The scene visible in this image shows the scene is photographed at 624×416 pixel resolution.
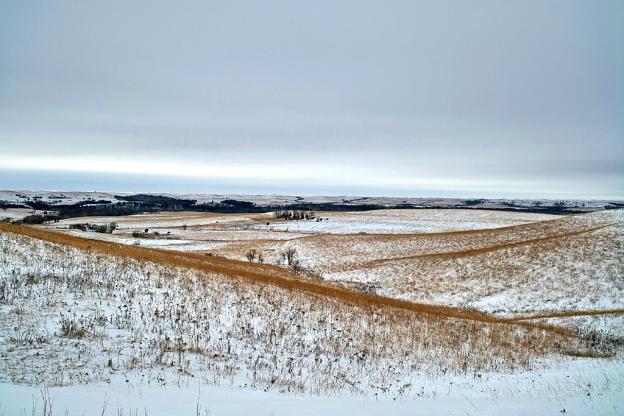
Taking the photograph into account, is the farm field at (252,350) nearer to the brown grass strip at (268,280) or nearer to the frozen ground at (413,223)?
the brown grass strip at (268,280)

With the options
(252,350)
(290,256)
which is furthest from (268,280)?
(290,256)

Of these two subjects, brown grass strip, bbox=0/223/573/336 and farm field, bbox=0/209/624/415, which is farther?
brown grass strip, bbox=0/223/573/336

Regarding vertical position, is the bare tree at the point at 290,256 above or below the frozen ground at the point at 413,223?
below

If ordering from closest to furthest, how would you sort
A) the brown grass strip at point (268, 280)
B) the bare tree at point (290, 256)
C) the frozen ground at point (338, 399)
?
the frozen ground at point (338, 399) < the brown grass strip at point (268, 280) < the bare tree at point (290, 256)

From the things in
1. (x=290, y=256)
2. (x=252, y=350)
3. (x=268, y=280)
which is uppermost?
(x=252, y=350)

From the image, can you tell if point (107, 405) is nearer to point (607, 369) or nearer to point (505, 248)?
point (607, 369)

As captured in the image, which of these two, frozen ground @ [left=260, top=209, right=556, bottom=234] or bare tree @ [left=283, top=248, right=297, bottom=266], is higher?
frozen ground @ [left=260, top=209, right=556, bottom=234]

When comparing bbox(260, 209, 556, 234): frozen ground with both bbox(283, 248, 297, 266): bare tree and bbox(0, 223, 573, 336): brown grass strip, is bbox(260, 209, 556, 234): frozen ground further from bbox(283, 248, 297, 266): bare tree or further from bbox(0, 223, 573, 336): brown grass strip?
bbox(0, 223, 573, 336): brown grass strip

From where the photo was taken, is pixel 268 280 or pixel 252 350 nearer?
pixel 252 350

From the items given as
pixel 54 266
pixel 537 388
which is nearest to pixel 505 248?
pixel 537 388

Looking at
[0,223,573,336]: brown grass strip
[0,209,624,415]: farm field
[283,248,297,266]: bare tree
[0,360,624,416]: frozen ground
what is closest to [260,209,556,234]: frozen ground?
[283,248,297,266]: bare tree

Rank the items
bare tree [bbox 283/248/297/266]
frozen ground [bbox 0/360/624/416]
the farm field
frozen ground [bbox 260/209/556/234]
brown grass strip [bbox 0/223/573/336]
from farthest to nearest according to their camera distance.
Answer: frozen ground [bbox 260/209/556/234] → bare tree [bbox 283/248/297/266] → brown grass strip [bbox 0/223/573/336] → the farm field → frozen ground [bbox 0/360/624/416]

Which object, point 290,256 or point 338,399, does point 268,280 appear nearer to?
Result: point 338,399

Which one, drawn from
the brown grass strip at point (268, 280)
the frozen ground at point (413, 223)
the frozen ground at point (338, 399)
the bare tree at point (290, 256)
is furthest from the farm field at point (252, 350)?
the frozen ground at point (413, 223)
